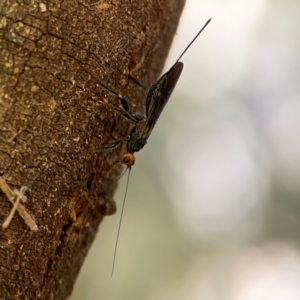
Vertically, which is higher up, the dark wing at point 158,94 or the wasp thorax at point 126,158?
the dark wing at point 158,94

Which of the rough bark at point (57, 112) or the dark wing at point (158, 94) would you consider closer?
the rough bark at point (57, 112)

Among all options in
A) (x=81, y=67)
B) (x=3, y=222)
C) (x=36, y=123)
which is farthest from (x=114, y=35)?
(x=3, y=222)

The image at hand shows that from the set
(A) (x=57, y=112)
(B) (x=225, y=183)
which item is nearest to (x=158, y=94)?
(A) (x=57, y=112)

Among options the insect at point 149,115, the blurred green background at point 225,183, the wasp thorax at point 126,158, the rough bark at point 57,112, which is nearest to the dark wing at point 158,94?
the insect at point 149,115

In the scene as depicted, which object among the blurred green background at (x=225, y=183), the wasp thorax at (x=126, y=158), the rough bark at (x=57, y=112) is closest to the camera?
the rough bark at (x=57, y=112)

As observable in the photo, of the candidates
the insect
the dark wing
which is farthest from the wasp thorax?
the dark wing

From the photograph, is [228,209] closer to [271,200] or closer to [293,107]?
[271,200]

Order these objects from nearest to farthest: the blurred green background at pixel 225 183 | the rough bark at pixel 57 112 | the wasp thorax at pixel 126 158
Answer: the rough bark at pixel 57 112 → the wasp thorax at pixel 126 158 → the blurred green background at pixel 225 183

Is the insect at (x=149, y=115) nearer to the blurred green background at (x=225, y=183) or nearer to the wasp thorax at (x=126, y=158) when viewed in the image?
the wasp thorax at (x=126, y=158)
